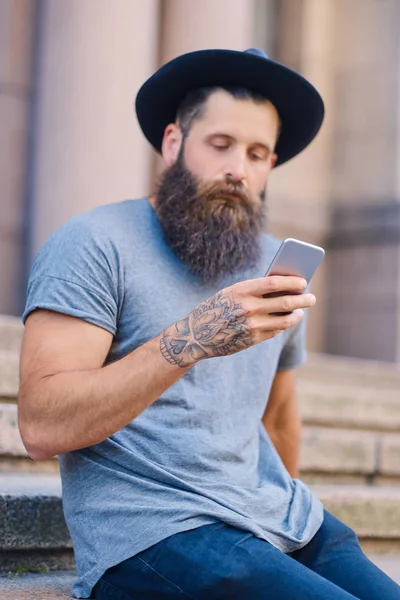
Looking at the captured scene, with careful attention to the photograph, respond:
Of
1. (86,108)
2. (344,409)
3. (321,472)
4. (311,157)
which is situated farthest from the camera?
(311,157)

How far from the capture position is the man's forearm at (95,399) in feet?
7.08

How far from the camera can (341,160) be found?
8.38m

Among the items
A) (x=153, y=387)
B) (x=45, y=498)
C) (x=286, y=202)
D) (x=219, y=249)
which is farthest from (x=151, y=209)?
(x=286, y=202)

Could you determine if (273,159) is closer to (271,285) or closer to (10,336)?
(271,285)

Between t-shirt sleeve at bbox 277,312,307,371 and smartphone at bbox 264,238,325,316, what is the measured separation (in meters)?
0.82

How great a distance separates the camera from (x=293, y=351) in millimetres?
3021

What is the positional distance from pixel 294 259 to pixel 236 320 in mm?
200

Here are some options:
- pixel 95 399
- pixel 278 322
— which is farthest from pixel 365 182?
pixel 95 399

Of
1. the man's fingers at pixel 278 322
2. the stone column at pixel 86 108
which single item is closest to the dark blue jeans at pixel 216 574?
the man's fingers at pixel 278 322

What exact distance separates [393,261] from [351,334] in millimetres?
765

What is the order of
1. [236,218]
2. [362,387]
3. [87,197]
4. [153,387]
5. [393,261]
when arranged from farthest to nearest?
[393,261], [362,387], [87,197], [236,218], [153,387]

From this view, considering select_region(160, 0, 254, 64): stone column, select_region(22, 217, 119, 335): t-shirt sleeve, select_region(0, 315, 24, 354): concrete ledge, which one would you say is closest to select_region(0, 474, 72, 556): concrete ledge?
select_region(22, 217, 119, 335): t-shirt sleeve

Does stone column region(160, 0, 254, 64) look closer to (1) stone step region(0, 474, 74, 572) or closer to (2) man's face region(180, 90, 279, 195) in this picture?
(2) man's face region(180, 90, 279, 195)

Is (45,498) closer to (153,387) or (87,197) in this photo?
(153,387)
